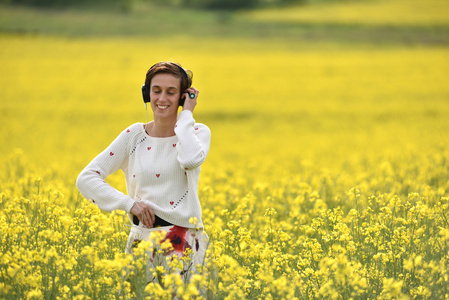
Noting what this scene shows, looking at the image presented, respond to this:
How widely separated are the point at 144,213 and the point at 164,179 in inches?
9.6

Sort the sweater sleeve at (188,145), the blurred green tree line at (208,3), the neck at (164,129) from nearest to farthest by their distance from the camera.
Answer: the sweater sleeve at (188,145)
the neck at (164,129)
the blurred green tree line at (208,3)

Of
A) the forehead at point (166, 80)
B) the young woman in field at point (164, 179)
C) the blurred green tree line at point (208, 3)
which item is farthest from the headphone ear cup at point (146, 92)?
the blurred green tree line at point (208, 3)

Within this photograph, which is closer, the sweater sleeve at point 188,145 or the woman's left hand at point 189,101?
the sweater sleeve at point 188,145

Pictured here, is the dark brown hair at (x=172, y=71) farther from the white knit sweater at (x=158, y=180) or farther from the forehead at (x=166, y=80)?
the white knit sweater at (x=158, y=180)

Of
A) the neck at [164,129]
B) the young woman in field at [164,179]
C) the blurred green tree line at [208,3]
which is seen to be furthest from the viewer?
the blurred green tree line at [208,3]

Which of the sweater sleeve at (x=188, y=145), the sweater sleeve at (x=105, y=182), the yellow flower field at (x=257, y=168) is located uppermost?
the sweater sleeve at (x=188, y=145)

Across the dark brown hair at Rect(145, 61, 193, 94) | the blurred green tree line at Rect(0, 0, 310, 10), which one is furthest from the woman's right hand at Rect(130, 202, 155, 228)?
the blurred green tree line at Rect(0, 0, 310, 10)

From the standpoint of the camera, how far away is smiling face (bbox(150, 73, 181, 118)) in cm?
357

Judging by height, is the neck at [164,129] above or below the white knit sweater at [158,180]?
above

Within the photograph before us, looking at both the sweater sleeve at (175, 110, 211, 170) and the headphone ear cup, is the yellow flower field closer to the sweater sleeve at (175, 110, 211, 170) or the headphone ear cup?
the sweater sleeve at (175, 110, 211, 170)

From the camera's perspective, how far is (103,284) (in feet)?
11.2

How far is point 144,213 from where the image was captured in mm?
3480

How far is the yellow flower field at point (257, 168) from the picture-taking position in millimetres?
3508

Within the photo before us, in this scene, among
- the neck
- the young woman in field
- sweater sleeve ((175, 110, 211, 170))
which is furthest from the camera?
the neck
